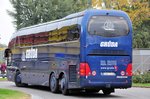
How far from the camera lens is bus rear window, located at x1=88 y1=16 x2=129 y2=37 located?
22.3 metres

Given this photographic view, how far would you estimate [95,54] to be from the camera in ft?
73.1

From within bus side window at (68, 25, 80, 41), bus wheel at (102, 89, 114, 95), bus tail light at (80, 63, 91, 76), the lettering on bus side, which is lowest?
bus wheel at (102, 89, 114, 95)

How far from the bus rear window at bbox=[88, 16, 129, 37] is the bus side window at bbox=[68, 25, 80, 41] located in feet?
2.13

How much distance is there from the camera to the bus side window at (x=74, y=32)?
22.5 m

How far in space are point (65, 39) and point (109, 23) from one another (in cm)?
252

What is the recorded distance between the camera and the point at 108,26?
22.5 meters

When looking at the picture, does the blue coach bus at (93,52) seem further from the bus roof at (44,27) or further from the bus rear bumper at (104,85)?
the bus roof at (44,27)

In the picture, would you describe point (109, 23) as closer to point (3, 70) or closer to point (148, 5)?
point (148, 5)

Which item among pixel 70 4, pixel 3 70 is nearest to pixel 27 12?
pixel 70 4

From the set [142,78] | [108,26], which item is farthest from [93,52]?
[142,78]

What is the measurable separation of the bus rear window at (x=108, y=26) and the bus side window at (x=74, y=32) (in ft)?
2.13

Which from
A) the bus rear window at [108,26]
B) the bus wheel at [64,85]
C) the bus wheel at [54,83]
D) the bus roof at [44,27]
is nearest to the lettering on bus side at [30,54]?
the bus roof at [44,27]

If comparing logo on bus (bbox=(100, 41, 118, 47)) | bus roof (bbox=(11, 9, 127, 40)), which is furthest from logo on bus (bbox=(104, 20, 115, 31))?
bus roof (bbox=(11, 9, 127, 40))

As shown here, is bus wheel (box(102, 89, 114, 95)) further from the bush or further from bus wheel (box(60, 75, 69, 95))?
the bush
